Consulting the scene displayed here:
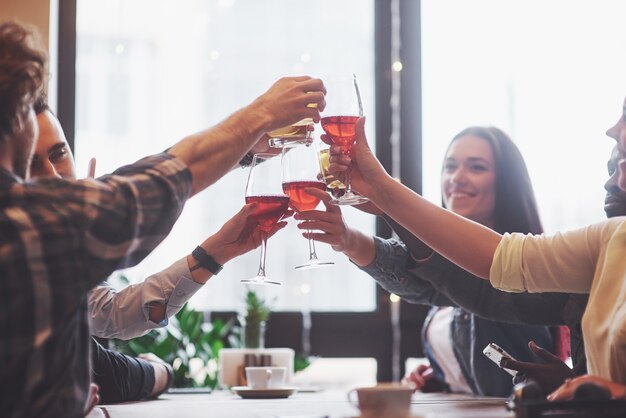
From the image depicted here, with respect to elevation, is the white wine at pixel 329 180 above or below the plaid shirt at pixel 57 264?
above

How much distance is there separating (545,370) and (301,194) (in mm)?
741

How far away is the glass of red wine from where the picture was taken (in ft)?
6.77

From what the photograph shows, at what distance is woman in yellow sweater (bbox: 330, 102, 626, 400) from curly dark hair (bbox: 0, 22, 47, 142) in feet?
2.95

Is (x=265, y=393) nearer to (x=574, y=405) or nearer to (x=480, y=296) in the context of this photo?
(x=480, y=296)

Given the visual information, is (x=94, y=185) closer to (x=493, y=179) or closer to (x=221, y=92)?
(x=493, y=179)

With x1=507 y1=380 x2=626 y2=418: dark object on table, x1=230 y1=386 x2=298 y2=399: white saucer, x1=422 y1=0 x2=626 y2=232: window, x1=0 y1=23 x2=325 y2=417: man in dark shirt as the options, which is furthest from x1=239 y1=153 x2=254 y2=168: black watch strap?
x1=422 y1=0 x2=626 y2=232: window

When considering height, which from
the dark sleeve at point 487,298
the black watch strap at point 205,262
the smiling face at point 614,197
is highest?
the smiling face at point 614,197

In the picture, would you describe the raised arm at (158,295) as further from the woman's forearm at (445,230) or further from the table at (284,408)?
the woman's forearm at (445,230)

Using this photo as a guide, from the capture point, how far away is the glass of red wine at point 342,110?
6.77ft

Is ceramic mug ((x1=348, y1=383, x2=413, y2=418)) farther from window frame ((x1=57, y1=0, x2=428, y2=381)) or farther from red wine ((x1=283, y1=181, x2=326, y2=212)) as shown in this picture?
window frame ((x1=57, y1=0, x2=428, y2=381))

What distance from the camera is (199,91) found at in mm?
4250

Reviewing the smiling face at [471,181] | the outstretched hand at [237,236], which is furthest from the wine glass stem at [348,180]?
the smiling face at [471,181]

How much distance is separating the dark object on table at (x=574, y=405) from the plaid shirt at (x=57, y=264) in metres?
0.67

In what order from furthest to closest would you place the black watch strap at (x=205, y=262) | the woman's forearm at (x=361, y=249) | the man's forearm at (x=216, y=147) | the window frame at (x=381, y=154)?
the window frame at (x=381, y=154), the woman's forearm at (x=361, y=249), the black watch strap at (x=205, y=262), the man's forearm at (x=216, y=147)
